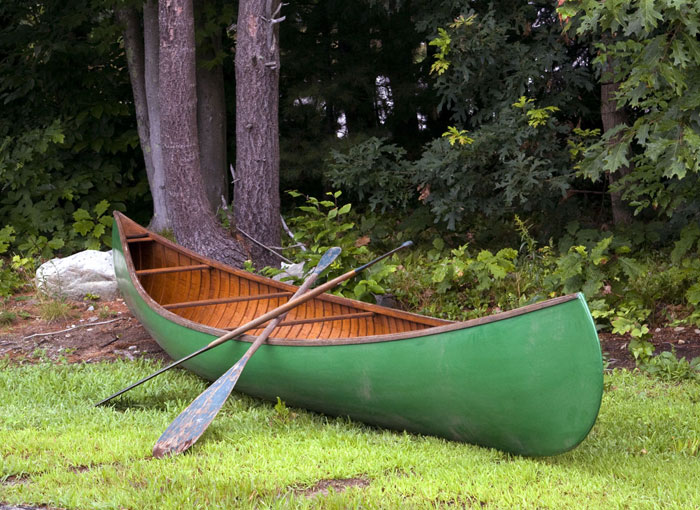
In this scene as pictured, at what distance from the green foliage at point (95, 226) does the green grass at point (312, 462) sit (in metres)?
4.14

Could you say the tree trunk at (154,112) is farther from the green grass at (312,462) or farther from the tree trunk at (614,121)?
the tree trunk at (614,121)

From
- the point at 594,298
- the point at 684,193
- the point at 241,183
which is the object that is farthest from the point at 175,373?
the point at 684,193

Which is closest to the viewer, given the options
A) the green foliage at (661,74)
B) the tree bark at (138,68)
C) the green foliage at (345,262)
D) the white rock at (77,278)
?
the green foliage at (661,74)

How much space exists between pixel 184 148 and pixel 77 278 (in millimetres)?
1645

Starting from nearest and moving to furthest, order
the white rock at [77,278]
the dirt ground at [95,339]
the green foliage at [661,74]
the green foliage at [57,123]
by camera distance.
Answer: the green foliage at [661,74] < the dirt ground at [95,339] < the white rock at [77,278] < the green foliage at [57,123]

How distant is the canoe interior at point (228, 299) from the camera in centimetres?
494

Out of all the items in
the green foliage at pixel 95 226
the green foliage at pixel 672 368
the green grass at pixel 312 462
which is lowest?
the green foliage at pixel 672 368

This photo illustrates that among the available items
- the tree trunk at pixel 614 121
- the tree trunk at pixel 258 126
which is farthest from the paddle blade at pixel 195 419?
the tree trunk at pixel 614 121

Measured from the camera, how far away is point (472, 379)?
3.44m

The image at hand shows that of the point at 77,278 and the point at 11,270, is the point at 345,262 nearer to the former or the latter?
the point at 77,278

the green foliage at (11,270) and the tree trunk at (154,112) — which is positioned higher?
the tree trunk at (154,112)

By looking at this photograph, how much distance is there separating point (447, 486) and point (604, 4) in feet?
9.93

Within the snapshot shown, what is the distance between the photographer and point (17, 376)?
5176 millimetres

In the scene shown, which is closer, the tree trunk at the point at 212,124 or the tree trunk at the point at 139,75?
the tree trunk at the point at 139,75
